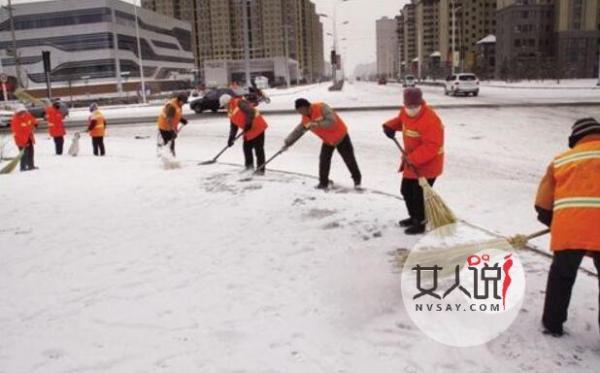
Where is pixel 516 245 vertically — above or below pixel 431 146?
below

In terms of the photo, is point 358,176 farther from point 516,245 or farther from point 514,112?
point 514,112

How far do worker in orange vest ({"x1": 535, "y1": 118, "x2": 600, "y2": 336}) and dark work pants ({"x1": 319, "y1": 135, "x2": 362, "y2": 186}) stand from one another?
4.62 m

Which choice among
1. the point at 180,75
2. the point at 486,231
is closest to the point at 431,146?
the point at 486,231

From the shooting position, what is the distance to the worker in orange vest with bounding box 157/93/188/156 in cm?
1141

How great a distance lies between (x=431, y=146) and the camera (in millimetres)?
5590

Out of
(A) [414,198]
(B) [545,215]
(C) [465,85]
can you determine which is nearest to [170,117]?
(A) [414,198]

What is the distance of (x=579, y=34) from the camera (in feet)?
261

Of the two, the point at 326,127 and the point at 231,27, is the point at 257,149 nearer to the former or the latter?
the point at 326,127

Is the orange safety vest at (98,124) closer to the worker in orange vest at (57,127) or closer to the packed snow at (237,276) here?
the worker in orange vest at (57,127)

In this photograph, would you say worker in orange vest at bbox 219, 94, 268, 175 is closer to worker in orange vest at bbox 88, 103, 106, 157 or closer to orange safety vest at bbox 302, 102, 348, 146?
orange safety vest at bbox 302, 102, 348, 146

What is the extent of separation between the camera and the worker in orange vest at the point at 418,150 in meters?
5.60

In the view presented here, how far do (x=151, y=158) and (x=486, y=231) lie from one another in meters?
9.64

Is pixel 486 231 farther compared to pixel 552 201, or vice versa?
pixel 486 231

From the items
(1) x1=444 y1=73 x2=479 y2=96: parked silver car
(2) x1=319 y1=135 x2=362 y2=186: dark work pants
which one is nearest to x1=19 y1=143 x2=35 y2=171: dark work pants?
(2) x1=319 y1=135 x2=362 y2=186: dark work pants
